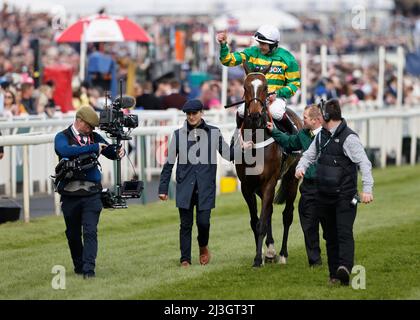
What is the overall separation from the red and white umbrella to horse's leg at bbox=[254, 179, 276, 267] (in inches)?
393

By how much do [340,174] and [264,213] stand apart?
1875mm

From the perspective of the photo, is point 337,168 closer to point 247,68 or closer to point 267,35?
point 247,68

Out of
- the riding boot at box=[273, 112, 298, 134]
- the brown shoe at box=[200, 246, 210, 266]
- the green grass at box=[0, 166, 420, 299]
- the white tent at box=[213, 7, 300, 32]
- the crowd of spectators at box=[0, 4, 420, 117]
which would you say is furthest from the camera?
the white tent at box=[213, 7, 300, 32]

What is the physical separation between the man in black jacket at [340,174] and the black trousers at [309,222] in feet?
1.92

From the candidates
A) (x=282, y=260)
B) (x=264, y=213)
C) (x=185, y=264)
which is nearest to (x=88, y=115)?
(x=185, y=264)

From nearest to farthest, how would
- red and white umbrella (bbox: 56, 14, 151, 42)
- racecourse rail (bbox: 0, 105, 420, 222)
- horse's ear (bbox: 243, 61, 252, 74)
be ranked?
1. horse's ear (bbox: 243, 61, 252, 74)
2. racecourse rail (bbox: 0, 105, 420, 222)
3. red and white umbrella (bbox: 56, 14, 151, 42)

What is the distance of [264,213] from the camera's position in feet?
40.8

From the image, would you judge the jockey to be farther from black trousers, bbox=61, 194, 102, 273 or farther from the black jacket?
black trousers, bbox=61, 194, 102, 273

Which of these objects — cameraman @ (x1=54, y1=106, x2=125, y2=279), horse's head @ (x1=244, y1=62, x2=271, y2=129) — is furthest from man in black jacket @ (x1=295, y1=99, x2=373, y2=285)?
cameraman @ (x1=54, y1=106, x2=125, y2=279)

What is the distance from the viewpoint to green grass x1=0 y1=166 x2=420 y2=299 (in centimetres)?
1049

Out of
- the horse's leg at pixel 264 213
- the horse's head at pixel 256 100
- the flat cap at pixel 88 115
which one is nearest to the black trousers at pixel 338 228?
the horse's leg at pixel 264 213

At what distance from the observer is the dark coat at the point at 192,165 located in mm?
12133
